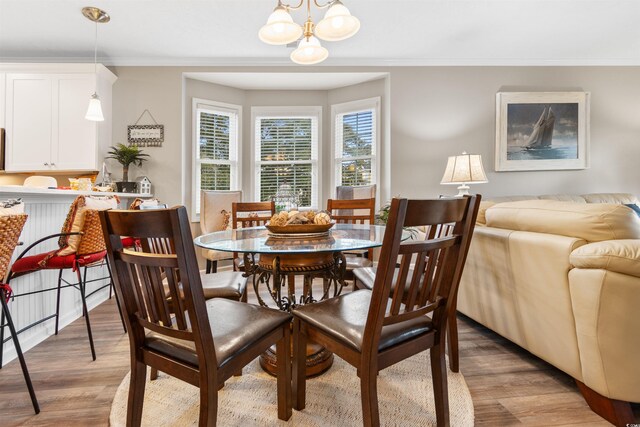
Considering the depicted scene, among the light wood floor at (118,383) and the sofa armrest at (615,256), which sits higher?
the sofa armrest at (615,256)

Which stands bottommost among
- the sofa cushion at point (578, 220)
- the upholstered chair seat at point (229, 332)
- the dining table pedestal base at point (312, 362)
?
the dining table pedestal base at point (312, 362)

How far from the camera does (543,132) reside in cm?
397

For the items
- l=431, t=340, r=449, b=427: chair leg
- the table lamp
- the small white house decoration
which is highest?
the table lamp

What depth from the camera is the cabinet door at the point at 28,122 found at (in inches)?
137

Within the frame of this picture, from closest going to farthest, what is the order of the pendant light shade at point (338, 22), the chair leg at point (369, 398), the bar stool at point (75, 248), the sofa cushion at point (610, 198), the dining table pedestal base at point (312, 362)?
the chair leg at point (369, 398) < the dining table pedestal base at point (312, 362) < the bar stool at point (75, 248) < the pendant light shade at point (338, 22) < the sofa cushion at point (610, 198)

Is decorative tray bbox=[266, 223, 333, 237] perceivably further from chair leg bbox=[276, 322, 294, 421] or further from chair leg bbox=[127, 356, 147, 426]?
chair leg bbox=[127, 356, 147, 426]

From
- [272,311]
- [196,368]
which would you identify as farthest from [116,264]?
[272,311]

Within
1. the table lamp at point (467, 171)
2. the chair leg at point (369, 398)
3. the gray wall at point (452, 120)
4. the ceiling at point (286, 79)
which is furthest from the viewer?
the ceiling at point (286, 79)

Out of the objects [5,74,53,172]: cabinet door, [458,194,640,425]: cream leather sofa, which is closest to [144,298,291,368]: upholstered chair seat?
[458,194,640,425]: cream leather sofa

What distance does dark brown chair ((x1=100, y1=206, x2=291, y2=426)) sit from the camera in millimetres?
862

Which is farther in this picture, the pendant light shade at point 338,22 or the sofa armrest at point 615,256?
the pendant light shade at point 338,22

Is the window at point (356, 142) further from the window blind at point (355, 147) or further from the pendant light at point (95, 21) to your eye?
the pendant light at point (95, 21)

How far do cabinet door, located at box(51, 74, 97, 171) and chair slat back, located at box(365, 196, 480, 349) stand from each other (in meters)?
3.92

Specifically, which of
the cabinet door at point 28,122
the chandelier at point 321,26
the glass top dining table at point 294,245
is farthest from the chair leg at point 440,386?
the cabinet door at point 28,122
